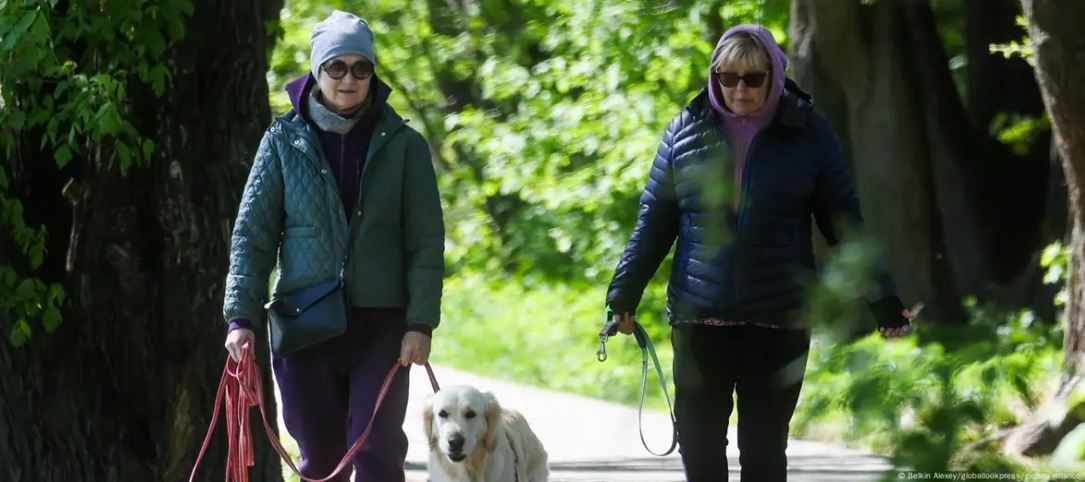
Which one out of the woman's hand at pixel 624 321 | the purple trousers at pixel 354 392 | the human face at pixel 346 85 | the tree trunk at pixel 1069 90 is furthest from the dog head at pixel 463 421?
the tree trunk at pixel 1069 90

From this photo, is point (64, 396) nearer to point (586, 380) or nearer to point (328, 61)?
point (328, 61)

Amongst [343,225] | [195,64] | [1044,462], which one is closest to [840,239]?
[1044,462]

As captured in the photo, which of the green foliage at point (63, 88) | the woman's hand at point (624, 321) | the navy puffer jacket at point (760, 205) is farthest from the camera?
the green foliage at point (63, 88)

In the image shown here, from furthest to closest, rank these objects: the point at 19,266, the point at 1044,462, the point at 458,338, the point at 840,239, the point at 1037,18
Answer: the point at 458,338, the point at 1037,18, the point at 19,266, the point at 840,239, the point at 1044,462

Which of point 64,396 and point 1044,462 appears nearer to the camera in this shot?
point 1044,462

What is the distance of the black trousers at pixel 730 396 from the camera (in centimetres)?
532

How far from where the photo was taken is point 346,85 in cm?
541

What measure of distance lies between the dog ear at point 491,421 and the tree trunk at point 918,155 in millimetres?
8235

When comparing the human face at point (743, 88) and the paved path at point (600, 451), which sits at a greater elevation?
the human face at point (743, 88)

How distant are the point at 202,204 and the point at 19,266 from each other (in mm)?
761

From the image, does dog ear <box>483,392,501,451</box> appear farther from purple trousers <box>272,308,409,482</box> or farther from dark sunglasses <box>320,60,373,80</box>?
dark sunglasses <box>320,60,373,80</box>

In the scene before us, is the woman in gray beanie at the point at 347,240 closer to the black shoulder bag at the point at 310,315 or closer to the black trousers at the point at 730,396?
the black shoulder bag at the point at 310,315

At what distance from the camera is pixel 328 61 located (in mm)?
5395

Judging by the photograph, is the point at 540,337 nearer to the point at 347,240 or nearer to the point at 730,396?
the point at 730,396
